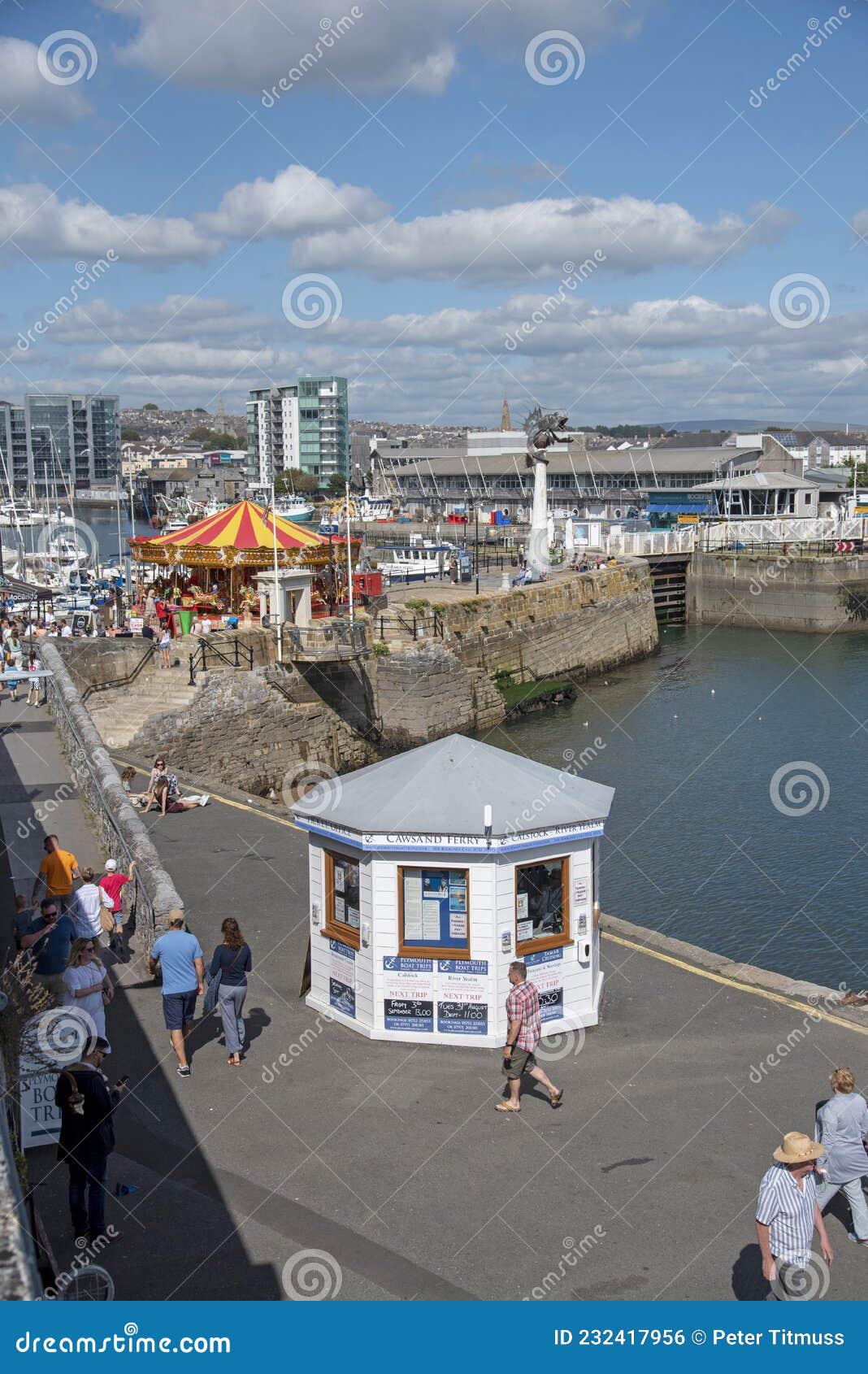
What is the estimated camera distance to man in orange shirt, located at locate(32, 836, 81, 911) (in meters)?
12.3

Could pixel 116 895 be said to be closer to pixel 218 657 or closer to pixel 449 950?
pixel 449 950

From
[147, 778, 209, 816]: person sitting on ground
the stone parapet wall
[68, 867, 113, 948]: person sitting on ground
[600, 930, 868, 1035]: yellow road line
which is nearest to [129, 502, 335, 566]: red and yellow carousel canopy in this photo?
the stone parapet wall

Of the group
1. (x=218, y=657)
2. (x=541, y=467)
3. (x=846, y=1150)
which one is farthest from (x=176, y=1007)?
(x=541, y=467)

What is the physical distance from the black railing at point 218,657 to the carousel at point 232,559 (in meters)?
1.91

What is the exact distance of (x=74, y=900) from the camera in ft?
37.7

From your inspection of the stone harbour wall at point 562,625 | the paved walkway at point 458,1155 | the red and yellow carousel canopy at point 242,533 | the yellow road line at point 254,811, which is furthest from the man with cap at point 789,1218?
the stone harbour wall at point 562,625

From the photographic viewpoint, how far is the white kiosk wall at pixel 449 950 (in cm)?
945

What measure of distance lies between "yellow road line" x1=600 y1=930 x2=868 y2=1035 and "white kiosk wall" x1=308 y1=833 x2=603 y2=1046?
1713mm

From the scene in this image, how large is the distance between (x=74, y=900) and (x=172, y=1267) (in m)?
5.24

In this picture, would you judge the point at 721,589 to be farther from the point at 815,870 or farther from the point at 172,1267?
the point at 172,1267

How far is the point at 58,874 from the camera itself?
12422 millimetres

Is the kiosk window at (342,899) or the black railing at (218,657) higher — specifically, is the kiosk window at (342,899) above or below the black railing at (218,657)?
above

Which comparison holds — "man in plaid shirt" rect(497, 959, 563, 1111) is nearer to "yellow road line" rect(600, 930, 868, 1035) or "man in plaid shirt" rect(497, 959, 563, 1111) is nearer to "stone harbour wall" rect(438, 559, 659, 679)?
"yellow road line" rect(600, 930, 868, 1035)

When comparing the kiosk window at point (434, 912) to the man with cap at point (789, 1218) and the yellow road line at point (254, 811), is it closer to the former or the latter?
the man with cap at point (789, 1218)
